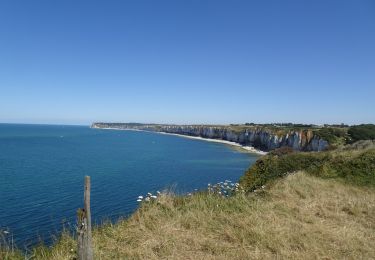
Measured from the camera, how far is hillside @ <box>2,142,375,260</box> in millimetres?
6441

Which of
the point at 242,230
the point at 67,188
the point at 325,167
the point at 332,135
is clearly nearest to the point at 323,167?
the point at 325,167

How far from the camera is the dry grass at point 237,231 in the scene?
6.44 m

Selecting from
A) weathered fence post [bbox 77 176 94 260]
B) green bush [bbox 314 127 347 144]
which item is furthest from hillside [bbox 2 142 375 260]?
green bush [bbox 314 127 347 144]

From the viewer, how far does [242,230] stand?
7336 mm

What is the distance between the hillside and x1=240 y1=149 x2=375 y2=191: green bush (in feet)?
14.5

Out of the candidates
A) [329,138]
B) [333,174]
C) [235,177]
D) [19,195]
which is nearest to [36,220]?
A: [19,195]

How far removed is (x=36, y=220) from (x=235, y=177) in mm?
31170

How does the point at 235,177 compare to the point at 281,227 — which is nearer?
the point at 281,227

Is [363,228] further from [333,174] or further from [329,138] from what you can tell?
[329,138]

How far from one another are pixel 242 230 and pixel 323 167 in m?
10.9

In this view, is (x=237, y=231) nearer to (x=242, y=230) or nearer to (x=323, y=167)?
(x=242, y=230)

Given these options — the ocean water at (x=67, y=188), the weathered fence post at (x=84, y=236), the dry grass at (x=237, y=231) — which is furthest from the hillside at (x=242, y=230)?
the ocean water at (x=67, y=188)

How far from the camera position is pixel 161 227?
7547 millimetres

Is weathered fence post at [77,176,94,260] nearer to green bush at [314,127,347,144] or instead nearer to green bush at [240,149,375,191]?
green bush at [240,149,375,191]
